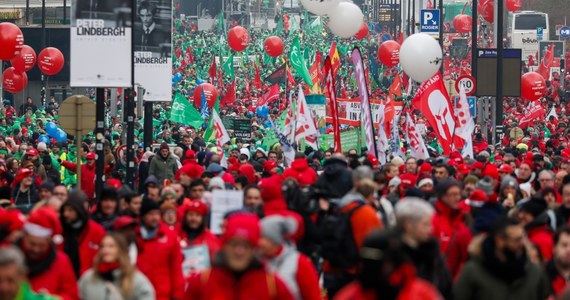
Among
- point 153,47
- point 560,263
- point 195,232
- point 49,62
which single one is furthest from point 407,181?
point 49,62

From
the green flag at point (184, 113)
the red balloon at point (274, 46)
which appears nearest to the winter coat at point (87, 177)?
the green flag at point (184, 113)

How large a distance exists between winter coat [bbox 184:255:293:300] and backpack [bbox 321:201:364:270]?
2508 mm

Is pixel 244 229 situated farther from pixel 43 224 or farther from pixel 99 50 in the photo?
pixel 99 50

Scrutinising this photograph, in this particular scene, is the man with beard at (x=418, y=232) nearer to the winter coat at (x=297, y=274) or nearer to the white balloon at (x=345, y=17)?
the winter coat at (x=297, y=274)

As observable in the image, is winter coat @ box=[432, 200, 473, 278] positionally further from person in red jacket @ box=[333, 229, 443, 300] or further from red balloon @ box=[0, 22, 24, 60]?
red balloon @ box=[0, 22, 24, 60]

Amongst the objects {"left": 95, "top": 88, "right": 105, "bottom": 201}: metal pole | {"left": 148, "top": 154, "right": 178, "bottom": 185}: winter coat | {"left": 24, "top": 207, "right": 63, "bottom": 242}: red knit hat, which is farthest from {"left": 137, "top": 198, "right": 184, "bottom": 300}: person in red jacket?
{"left": 148, "top": 154, "right": 178, "bottom": 185}: winter coat

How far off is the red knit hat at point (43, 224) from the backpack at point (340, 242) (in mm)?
1918

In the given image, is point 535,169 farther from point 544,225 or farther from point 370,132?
point 544,225

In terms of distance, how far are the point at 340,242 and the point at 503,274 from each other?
2.39 metres

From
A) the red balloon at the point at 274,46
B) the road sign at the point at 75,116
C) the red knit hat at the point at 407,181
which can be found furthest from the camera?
the red balloon at the point at 274,46

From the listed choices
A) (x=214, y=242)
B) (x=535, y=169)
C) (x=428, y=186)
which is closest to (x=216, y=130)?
(x=535, y=169)

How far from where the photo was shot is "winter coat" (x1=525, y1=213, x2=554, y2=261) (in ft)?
35.8

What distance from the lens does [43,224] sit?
9.55 meters

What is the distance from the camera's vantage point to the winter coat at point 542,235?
1092cm
